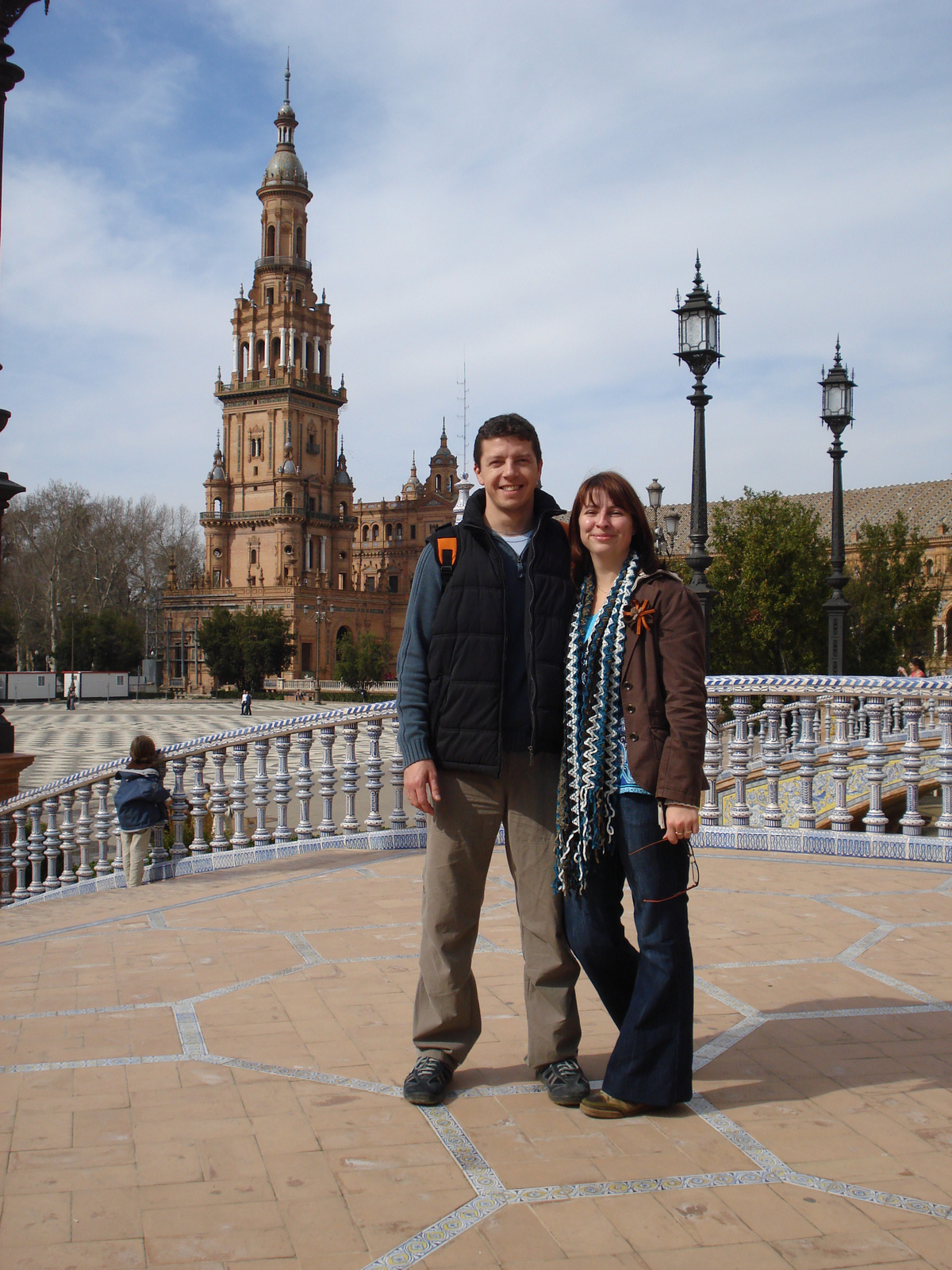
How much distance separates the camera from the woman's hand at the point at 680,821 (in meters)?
3.25

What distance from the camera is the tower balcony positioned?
94.8 metres

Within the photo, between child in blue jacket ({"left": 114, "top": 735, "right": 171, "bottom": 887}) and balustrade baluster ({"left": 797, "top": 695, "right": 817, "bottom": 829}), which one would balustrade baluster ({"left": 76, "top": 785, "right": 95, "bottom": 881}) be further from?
balustrade baluster ({"left": 797, "top": 695, "right": 817, "bottom": 829})

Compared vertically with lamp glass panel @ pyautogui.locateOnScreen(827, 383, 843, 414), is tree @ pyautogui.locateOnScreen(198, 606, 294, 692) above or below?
below

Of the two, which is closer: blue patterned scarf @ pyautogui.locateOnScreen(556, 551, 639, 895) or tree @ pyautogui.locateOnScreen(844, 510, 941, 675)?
blue patterned scarf @ pyautogui.locateOnScreen(556, 551, 639, 895)

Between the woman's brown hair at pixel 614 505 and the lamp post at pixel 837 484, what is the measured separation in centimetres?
1260

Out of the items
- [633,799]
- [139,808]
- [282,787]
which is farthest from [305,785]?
[633,799]

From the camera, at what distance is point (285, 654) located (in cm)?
7369

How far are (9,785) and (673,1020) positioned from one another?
792 centimetres

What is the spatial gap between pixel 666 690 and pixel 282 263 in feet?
321

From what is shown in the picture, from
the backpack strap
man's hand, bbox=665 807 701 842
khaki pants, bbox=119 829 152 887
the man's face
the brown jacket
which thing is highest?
the man's face

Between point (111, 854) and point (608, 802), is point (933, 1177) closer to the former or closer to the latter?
point (608, 802)

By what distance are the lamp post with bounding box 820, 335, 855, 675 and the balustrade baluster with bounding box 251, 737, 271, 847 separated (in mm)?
9719

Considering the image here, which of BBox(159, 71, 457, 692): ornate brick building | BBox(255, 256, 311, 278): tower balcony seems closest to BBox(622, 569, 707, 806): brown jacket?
BBox(159, 71, 457, 692): ornate brick building

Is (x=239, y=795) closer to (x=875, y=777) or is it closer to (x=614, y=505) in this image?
(x=875, y=777)
